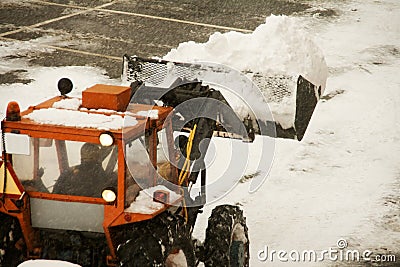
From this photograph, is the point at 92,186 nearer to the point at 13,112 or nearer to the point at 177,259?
the point at 13,112

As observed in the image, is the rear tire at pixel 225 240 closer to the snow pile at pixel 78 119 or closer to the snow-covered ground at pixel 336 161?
the snow-covered ground at pixel 336 161

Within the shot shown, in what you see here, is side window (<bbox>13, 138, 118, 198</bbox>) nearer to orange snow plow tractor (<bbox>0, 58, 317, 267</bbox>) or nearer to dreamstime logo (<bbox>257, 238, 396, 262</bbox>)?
orange snow plow tractor (<bbox>0, 58, 317, 267</bbox>)

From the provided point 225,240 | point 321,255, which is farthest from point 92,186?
point 321,255

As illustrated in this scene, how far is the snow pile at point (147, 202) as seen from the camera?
224 inches

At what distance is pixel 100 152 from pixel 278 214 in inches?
154

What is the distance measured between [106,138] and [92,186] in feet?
1.59

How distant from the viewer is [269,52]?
8797 mm

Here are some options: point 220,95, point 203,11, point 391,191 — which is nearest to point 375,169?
point 391,191

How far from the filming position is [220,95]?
7395 millimetres

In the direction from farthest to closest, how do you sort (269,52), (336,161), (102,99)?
(336,161) → (269,52) → (102,99)

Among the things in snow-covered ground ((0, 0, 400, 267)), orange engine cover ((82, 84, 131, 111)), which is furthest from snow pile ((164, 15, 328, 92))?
orange engine cover ((82, 84, 131, 111))

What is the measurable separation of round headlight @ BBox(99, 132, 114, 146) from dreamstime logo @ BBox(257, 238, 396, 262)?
3.07 metres

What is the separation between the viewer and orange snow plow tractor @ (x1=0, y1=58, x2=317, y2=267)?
18.4 ft

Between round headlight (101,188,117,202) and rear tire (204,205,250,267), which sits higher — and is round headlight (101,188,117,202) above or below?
above
